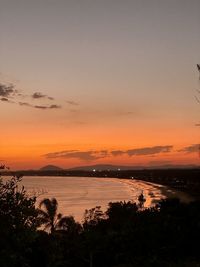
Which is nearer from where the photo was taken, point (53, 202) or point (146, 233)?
point (146, 233)

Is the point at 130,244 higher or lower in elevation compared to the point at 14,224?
lower

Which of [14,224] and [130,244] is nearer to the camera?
[14,224]

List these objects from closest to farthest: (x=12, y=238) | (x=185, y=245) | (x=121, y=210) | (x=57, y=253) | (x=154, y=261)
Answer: (x=12, y=238) < (x=154, y=261) < (x=57, y=253) < (x=185, y=245) < (x=121, y=210)

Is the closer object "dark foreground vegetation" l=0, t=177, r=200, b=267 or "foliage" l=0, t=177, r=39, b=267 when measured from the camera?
"foliage" l=0, t=177, r=39, b=267

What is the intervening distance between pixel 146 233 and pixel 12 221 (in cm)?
2861

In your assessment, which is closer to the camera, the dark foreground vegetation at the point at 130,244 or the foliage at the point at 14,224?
the foliage at the point at 14,224

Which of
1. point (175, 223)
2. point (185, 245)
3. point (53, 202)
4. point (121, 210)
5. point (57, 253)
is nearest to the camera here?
point (57, 253)

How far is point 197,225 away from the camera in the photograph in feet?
147

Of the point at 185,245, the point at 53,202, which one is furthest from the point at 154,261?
the point at 53,202

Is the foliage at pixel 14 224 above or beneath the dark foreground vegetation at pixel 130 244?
above

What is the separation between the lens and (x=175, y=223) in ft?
154

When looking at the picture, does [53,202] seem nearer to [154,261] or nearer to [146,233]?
[146,233]

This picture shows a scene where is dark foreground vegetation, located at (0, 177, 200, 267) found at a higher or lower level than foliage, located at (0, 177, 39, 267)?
lower

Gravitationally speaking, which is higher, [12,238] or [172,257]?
[12,238]
